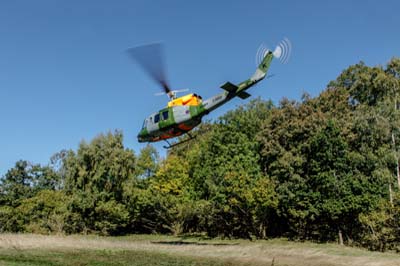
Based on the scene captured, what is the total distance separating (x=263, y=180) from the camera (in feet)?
119

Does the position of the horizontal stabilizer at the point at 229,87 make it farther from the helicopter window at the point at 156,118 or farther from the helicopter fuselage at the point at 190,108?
the helicopter window at the point at 156,118

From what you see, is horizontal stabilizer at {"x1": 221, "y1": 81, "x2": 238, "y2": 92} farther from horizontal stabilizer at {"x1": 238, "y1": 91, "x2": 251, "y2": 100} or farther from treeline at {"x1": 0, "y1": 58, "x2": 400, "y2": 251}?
treeline at {"x1": 0, "y1": 58, "x2": 400, "y2": 251}

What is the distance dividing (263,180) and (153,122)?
1866cm

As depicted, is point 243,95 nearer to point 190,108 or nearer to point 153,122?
point 190,108

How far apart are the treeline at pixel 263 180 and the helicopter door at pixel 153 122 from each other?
16830mm

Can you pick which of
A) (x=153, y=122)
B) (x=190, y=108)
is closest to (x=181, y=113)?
(x=190, y=108)

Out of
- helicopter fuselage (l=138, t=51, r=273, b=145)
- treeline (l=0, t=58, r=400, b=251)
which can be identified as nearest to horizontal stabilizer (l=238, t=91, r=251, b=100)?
helicopter fuselage (l=138, t=51, r=273, b=145)

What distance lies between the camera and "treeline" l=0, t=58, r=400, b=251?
32000mm

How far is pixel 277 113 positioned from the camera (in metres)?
39.2

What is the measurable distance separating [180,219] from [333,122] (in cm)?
2469

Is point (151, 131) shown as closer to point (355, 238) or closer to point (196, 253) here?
point (196, 253)

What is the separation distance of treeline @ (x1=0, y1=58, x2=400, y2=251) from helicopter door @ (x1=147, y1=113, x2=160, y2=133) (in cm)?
1683

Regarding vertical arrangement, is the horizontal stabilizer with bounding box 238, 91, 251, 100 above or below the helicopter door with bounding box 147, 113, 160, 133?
above

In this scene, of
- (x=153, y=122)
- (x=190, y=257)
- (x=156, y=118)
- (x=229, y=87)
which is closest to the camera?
(x=229, y=87)
